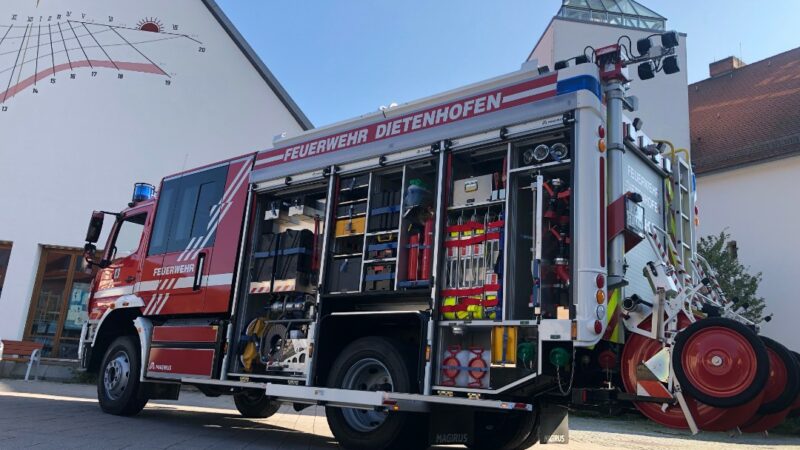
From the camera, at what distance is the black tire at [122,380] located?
27.5ft

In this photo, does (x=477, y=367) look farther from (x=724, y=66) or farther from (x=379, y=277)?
(x=724, y=66)

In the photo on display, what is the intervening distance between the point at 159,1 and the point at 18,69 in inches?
173

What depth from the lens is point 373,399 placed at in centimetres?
548

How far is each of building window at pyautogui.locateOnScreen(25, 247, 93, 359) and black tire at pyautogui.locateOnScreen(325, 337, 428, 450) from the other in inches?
538

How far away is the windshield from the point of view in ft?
30.5

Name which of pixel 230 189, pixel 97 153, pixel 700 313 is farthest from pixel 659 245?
pixel 97 153

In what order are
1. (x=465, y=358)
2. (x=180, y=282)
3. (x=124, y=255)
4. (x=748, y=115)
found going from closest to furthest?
1. (x=465, y=358)
2. (x=180, y=282)
3. (x=124, y=255)
4. (x=748, y=115)

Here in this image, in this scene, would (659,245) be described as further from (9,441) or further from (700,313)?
(9,441)

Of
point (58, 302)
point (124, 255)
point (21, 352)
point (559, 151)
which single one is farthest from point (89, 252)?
point (58, 302)

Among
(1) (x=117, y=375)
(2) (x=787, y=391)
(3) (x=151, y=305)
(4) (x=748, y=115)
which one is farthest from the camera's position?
(4) (x=748, y=115)

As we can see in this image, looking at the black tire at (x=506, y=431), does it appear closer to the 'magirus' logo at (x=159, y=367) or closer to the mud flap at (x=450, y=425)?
the mud flap at (x=450, y=425)

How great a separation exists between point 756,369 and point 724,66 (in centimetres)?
2664

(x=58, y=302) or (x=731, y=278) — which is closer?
(x=731, y=278)

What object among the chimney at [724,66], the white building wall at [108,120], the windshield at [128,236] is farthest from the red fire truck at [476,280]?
the chimney at [724,66]
